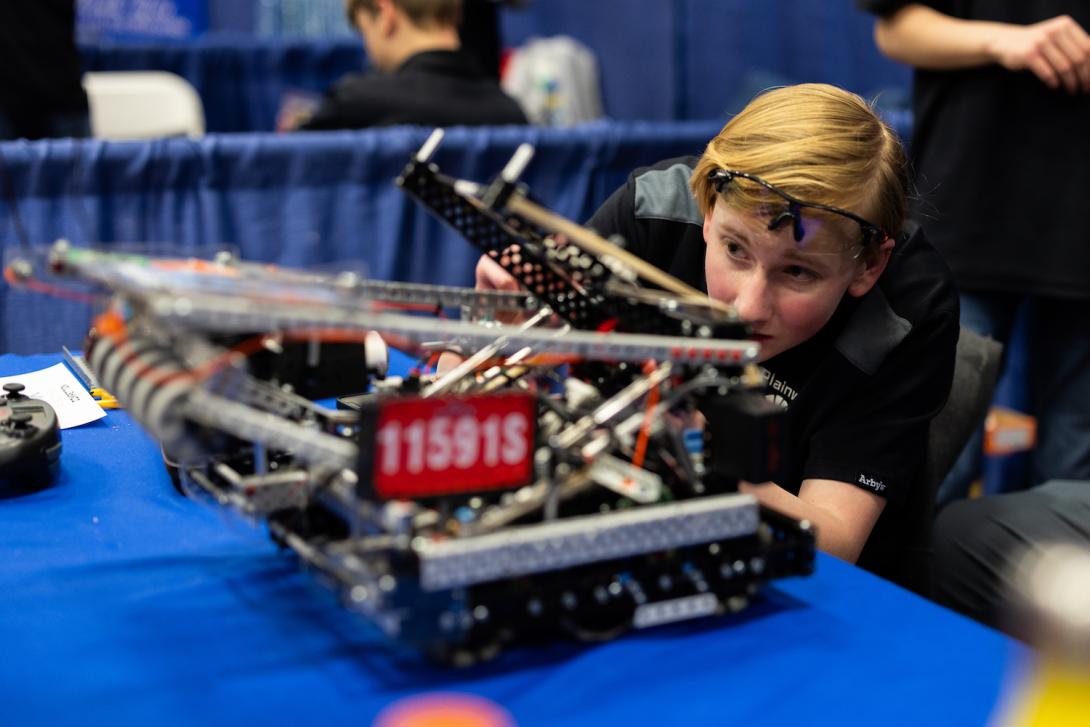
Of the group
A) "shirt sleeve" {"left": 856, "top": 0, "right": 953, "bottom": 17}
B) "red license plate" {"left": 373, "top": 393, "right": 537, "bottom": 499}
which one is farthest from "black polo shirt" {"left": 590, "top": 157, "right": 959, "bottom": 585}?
"shirt sleeve" {"left": 856, "top": 0, "right": 953, "bottom": 17}

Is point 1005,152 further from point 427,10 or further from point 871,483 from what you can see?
point 427,10

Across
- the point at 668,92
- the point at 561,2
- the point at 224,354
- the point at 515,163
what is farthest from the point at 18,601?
the point at 561,2

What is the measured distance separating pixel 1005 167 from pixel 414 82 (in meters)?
1.65

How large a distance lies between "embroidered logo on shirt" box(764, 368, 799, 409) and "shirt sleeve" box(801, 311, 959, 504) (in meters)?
0.06

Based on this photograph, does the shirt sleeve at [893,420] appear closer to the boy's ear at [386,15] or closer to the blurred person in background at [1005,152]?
the blurred person in background at [1005,152]

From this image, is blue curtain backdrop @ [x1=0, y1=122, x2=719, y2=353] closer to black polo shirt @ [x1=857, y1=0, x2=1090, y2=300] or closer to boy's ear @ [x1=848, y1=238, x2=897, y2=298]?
black polo shirt @ [x1=857, y1=0, x2=1090, y2=300]

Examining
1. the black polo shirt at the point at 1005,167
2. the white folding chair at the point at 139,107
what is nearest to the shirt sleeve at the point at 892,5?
the black polo shirt at the point at 1005,167

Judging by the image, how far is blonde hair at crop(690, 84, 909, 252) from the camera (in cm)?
131

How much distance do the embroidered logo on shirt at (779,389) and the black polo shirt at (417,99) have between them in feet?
6.42

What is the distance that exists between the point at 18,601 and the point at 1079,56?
1.98m

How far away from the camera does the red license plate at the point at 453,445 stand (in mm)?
884

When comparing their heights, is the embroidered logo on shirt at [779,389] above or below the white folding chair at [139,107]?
below

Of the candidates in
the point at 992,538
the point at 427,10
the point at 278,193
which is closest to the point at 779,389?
the point at 992,538

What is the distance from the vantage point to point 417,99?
3.31 m
